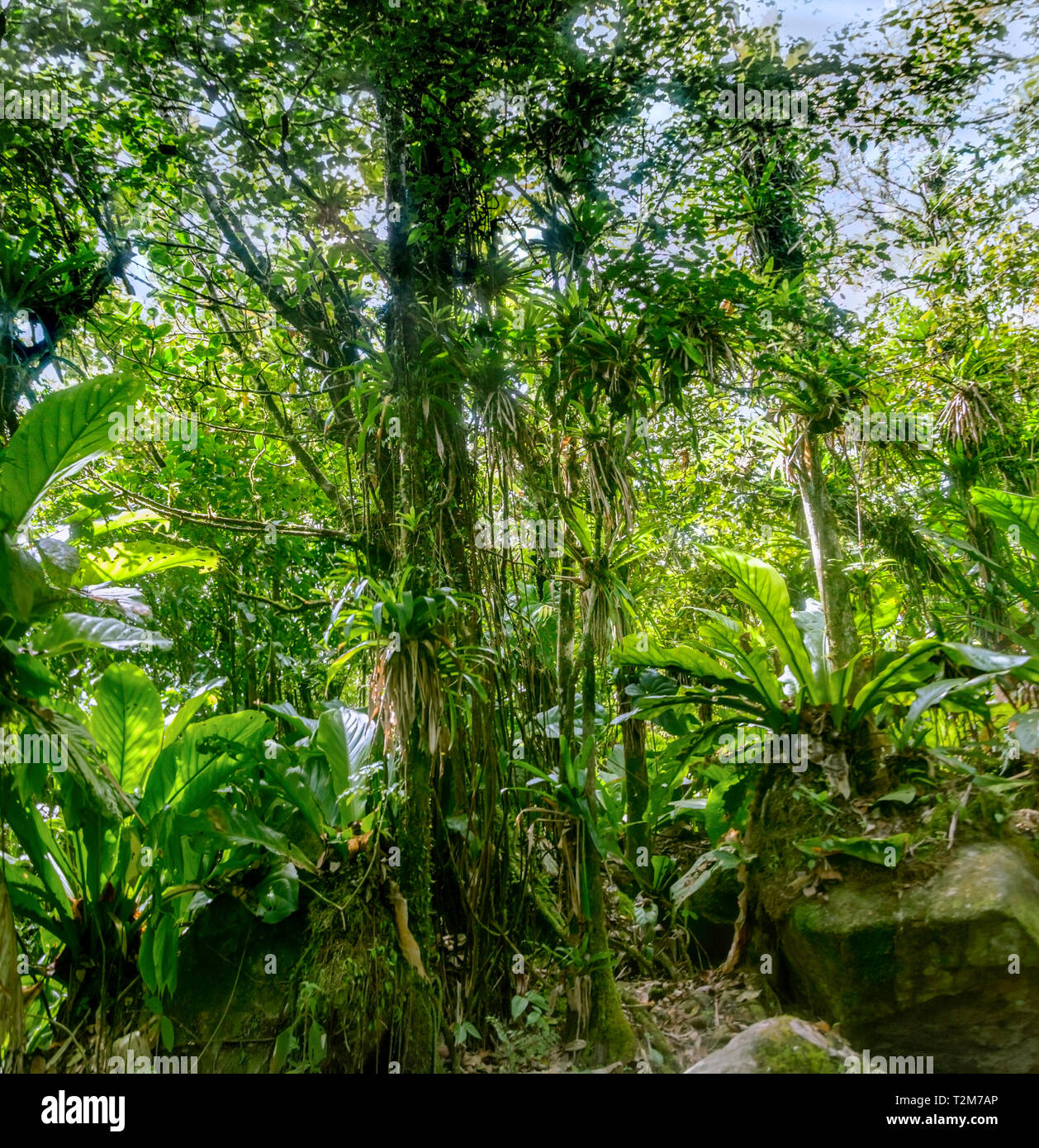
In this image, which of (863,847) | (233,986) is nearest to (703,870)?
(863,847)

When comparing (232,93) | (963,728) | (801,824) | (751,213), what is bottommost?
(801,824)

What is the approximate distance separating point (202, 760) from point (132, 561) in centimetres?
72

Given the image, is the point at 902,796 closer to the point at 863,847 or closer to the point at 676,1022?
the point at 863,847

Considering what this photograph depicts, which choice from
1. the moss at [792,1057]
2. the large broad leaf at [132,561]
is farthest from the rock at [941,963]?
the large broad leaf at [132,561]

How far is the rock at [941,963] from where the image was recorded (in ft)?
7.12

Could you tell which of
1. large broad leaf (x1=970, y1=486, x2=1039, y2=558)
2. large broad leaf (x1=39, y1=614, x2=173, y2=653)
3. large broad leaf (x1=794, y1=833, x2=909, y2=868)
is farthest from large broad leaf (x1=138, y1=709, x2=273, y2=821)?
large broad leaf (x1=970, y1=486, x2=1039, y2=558)

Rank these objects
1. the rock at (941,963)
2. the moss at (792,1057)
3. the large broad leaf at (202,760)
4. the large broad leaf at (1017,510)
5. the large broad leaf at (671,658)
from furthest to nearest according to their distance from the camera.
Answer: the large broad leaf at (671,658)
the large broad leaf at (1017,510)
the large broad leaf at (202,760)
the rock at (941,963)
the moss at (792,1057)

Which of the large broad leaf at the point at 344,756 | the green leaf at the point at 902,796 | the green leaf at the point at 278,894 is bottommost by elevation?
the green leaf at the point at 278,894

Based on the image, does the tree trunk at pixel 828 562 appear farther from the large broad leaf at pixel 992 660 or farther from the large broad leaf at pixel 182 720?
the large broad leaf at pixel 182 720

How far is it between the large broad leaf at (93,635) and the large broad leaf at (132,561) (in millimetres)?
192

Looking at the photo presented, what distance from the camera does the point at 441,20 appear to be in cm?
297
